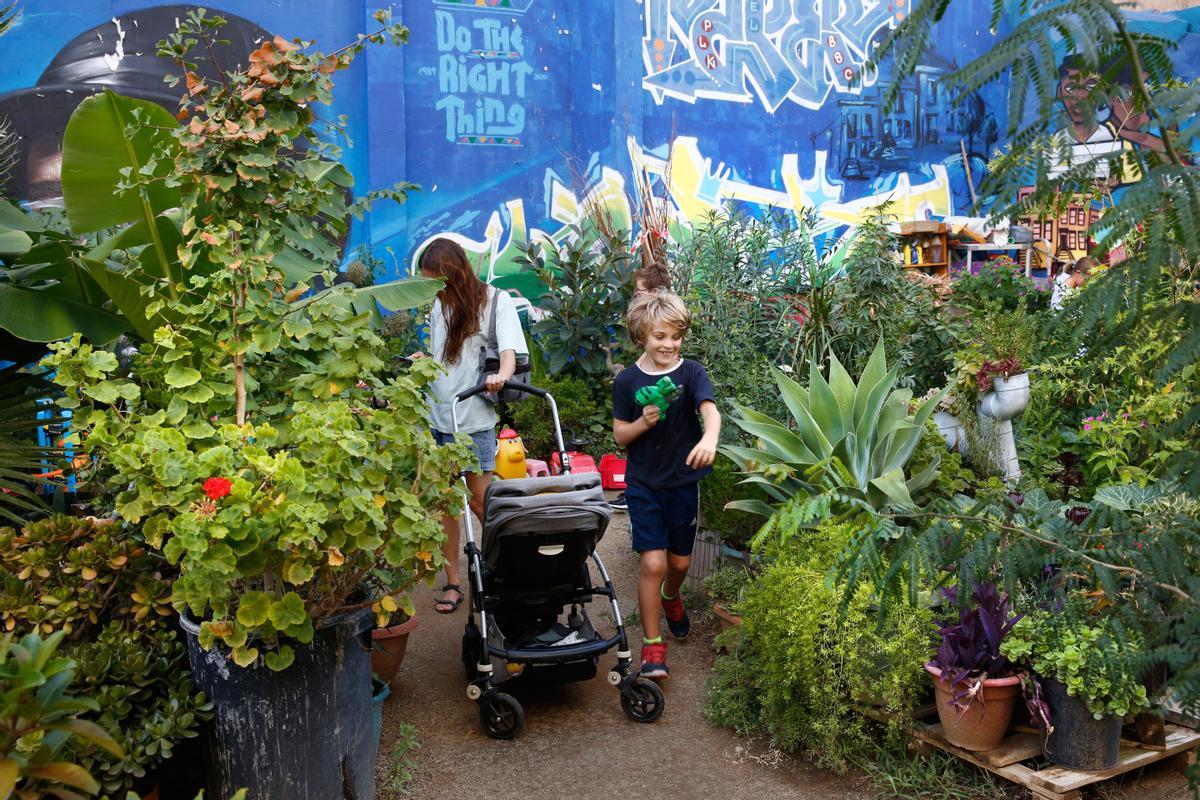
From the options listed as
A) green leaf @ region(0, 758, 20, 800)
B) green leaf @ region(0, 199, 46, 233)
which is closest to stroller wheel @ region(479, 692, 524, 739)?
green leaf @ region(0, 758, 20, 800)

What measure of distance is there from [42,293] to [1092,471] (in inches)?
214

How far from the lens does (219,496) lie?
2.70m

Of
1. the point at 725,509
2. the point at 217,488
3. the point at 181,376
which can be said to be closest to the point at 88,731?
the point at 217,488

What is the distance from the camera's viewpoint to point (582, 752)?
409 centimetres

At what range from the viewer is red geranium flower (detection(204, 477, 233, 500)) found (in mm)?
2689

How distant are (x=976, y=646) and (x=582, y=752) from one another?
1.67m

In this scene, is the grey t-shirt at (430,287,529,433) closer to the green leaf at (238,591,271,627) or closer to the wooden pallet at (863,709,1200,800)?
the green leaf at (238,591,271,627)

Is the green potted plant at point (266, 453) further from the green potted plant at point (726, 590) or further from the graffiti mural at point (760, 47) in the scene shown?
the graffiti mural at point (760, 47)

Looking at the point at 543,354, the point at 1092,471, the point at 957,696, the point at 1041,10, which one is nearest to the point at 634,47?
the point at 543,354

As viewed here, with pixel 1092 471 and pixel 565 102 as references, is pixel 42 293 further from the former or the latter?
pixel 565 102

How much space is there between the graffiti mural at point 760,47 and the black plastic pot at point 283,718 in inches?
359

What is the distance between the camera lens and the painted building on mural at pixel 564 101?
8.52m

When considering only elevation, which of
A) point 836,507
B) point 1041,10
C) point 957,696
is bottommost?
→ point 957,696

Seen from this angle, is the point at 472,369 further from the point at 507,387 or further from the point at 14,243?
the point at 14,243
